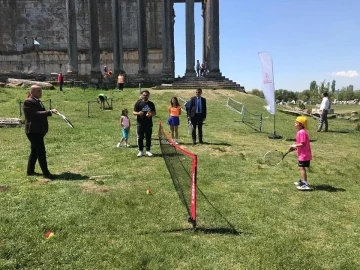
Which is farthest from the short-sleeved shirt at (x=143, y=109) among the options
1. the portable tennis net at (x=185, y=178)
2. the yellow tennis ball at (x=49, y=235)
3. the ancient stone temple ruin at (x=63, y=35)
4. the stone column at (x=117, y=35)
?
the ancient stone temple ruin at (x=63, y=35)

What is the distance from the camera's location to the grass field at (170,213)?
5719mm

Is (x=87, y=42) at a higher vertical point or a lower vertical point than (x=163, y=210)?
higher

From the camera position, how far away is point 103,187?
874cm

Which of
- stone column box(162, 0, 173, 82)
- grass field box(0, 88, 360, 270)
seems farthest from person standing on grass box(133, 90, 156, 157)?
stone column box(162, 0, 173, 82)

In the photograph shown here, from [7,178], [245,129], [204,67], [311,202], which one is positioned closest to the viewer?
[311,202]

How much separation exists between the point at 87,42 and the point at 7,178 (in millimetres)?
44163

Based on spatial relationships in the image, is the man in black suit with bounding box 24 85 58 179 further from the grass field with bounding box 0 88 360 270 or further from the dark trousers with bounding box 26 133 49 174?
the grass field with bounding box 0 88 360 270

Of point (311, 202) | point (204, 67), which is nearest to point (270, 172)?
point (311, 202)

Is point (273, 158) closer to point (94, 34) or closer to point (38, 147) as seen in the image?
point (38, 147)

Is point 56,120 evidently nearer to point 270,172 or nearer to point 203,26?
point 270,172

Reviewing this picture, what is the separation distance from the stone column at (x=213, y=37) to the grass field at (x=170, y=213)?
27.8 metres

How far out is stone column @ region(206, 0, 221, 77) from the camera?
1580 inches

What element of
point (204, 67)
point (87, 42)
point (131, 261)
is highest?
point (87, 42)

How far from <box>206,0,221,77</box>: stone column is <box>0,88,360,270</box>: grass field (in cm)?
2775
